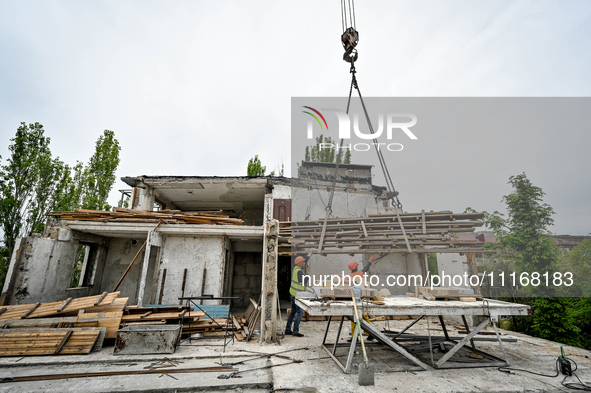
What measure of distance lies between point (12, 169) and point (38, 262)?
40.0 ft

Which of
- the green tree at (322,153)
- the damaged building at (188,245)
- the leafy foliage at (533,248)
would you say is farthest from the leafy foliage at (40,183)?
the leafy foliage at (533,248)

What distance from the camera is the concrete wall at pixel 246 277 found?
48.3 feet

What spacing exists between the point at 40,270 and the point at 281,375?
8640 mm

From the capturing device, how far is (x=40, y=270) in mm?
8844

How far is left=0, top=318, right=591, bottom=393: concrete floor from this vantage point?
4.53 m

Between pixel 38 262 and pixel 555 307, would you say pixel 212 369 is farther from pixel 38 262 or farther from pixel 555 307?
pixel 555 307

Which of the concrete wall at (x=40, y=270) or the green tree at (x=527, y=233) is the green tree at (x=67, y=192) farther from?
the green tree at (x=527, y=233)

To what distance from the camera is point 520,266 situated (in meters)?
14.5

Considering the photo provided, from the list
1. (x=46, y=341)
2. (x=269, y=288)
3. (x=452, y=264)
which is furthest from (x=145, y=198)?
(x=452, y=264)

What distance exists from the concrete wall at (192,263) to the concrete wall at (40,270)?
321 cm

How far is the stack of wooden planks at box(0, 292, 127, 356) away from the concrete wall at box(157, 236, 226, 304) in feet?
6.66

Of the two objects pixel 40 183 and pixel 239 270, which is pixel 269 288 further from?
pixel 40 183

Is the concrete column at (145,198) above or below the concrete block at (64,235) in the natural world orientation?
above

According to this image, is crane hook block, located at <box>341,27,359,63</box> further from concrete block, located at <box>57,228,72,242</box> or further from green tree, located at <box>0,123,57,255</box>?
green tree, located at <box>0,123,57,255</box>
